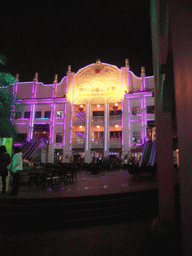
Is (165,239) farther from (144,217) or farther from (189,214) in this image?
(189,214)

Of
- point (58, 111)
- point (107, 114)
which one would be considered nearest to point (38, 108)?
point (58, 111)

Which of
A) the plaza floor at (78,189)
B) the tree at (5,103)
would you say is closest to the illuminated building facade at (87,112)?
the tree at (5,103)

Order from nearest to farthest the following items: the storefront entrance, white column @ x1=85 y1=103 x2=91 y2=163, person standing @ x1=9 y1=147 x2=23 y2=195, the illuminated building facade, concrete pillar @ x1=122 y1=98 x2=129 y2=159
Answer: person standing @ x1=9 y1=147 x2=23 y2=195, concrete pillar @ x1=122 y1=98 x2=129 y2=159, the illuminated building facade, white column @ x1=85 y1=103 x2=91 y2=163, the storefront entrance

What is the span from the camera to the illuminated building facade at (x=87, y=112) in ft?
81.1

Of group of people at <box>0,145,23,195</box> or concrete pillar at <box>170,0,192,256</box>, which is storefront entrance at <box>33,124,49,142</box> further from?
concrete pillar at <box>170,0,192,256</box>

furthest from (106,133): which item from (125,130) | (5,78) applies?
Answer: (5,78)

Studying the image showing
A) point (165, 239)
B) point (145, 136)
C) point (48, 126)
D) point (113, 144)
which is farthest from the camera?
point (48, 126)

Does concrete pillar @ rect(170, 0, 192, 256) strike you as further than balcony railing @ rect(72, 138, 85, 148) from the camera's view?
No

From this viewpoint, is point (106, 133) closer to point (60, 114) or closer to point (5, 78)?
point (60, 114)

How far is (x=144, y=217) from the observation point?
15.6 ft

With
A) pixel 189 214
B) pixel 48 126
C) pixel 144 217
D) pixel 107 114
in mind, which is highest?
pixel 107 114

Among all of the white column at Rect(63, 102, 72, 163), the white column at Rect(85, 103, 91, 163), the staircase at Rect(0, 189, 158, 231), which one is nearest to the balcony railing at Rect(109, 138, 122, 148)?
the white column at Rect(85, 103, 91, 163)

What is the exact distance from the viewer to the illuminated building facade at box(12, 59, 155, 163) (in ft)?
81.1

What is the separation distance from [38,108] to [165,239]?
26798 mm
